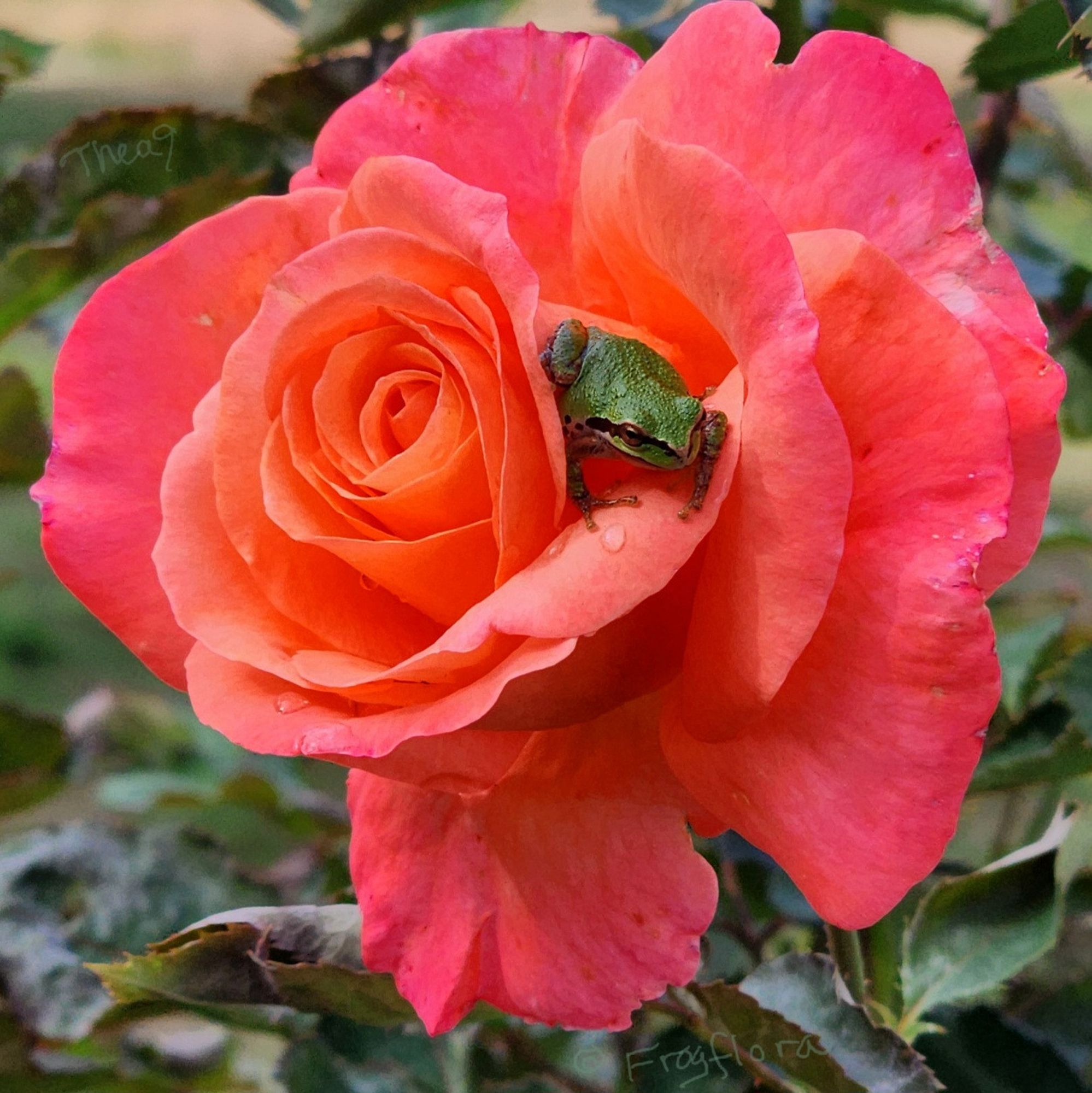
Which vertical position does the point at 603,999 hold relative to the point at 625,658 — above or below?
below

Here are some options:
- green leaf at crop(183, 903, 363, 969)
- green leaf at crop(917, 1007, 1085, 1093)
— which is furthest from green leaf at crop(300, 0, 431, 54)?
green leaf at crop(917, 1007, 1085, 1093)

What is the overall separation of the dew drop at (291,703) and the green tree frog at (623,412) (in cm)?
11

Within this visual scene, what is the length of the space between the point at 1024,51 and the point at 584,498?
1.29 ft

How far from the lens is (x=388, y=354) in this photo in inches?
15.0

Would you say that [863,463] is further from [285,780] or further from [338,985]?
[285,780]

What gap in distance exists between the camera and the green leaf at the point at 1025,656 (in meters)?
0.71

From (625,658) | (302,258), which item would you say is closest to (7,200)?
(302,258)

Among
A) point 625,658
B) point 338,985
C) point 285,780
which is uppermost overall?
point 625,658

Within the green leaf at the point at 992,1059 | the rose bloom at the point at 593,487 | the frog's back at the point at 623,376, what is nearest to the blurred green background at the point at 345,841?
the green leaf at the point at 992,1059

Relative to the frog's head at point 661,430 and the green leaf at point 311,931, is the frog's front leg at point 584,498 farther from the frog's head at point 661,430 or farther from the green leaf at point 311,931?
the green leaf at point 311,931

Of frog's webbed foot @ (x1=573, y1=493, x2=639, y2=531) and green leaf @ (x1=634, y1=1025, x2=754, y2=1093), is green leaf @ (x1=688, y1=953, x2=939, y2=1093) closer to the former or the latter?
green leaf @ (x1=634, y1=1025, x2=754, y2=1093)

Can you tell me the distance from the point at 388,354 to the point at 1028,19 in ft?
1.26

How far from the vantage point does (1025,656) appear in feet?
2.47

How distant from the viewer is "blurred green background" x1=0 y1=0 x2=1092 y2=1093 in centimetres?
54
